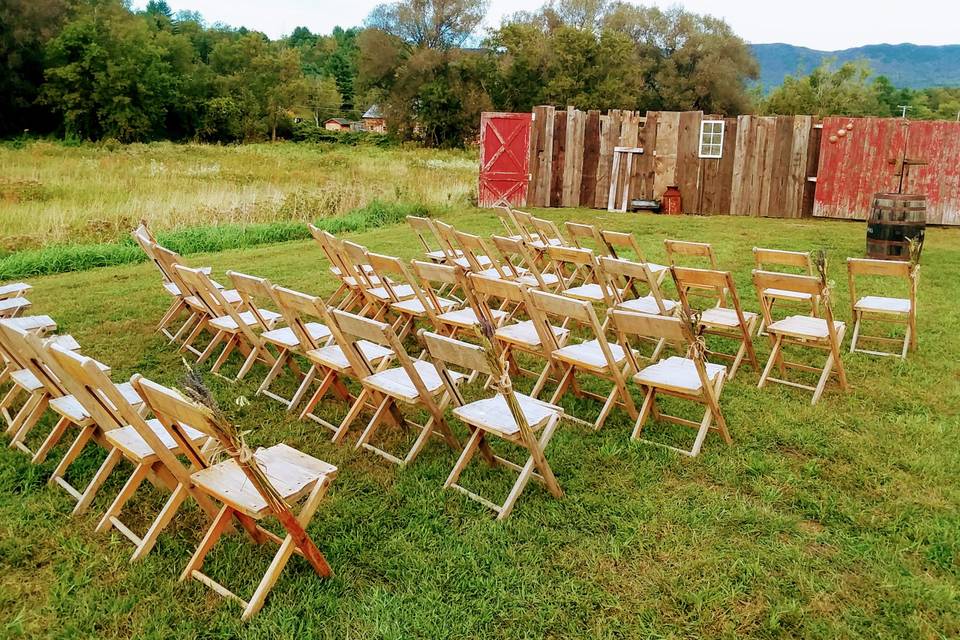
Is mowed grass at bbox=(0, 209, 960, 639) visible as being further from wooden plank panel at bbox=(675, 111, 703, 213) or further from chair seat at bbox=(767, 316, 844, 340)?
wooden plank panel at bbox=(675, 111, 703, 213)

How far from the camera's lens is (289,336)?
5.04 m

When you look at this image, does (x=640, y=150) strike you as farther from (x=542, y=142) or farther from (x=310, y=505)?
(x=310, y=505)

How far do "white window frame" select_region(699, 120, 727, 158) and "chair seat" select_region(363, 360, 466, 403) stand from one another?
12.4 m

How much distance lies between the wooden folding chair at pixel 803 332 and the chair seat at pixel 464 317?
188 cm

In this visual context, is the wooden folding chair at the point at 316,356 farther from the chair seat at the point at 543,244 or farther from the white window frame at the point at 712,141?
the white window frame at the point at 712,141

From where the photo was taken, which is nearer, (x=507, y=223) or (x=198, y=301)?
(x=198, y=301)

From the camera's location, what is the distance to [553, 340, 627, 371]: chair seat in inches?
171

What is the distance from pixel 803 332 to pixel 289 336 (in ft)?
12.2

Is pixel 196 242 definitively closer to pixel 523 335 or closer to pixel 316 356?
pixel 316 356

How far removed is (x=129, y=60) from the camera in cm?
4325

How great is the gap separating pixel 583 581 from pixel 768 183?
13.8 meters

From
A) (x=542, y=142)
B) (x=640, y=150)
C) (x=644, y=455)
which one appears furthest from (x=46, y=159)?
(x=644, y=455)

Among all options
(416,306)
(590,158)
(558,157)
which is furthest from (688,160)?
(416,306)

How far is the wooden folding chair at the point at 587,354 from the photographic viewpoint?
4.09 m
